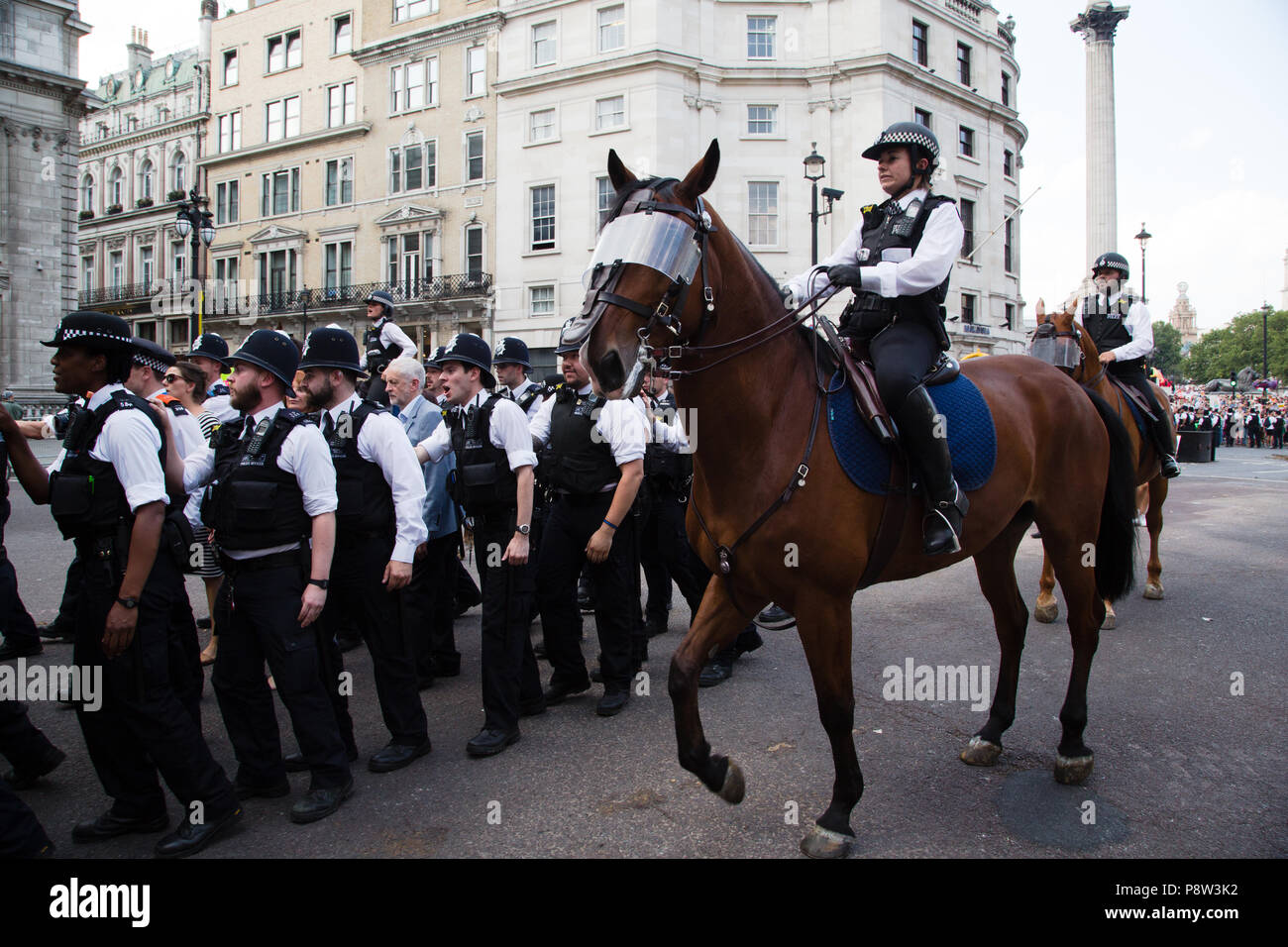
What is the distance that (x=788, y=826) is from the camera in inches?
146

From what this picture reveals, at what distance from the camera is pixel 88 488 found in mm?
3635

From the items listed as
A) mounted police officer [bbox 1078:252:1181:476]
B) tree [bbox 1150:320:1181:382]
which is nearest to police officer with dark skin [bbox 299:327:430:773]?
mounted police officer [bbox 1078:252:1181:476]

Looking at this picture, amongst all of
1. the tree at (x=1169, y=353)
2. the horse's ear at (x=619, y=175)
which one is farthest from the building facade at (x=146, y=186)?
the tree at (x=1169, y=353)

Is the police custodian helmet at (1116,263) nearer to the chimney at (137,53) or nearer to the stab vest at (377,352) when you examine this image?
the stab vest at (377,352)

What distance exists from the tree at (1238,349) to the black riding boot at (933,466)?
331 feet

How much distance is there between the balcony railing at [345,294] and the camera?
3884 cm

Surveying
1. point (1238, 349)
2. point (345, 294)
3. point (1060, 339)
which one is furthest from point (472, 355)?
point (1238, 349)

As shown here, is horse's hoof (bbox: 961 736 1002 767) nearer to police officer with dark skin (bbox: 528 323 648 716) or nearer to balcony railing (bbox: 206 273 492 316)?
police officer with dark skin (bbox: 528 323 648 716)

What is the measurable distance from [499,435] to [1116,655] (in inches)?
201

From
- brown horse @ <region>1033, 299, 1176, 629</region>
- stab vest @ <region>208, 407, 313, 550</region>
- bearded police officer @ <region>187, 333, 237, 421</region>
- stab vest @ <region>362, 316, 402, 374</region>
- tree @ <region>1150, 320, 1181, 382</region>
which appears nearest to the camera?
stab vest @ <region>208, 407, 313, 550</region>

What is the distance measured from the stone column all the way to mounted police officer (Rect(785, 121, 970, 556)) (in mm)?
39352

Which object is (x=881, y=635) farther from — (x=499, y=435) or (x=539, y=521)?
(x=499, y=435)

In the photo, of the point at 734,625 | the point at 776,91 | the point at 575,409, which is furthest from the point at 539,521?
the point at 776,91

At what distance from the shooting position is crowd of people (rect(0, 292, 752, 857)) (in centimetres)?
369
